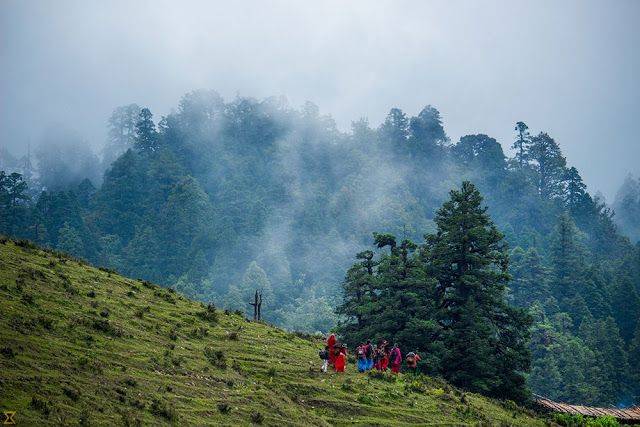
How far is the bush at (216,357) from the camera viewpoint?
2938 cm

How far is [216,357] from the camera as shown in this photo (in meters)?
30.2

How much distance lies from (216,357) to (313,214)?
11957 cm

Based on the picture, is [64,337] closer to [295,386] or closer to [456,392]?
[295,386]

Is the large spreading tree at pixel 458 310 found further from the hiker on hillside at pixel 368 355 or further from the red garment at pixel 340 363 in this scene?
the red garment at pixel 340 363

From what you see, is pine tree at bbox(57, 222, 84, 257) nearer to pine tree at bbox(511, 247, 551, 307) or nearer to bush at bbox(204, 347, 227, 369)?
pine tree at bbox(511, 247, 551, 307)

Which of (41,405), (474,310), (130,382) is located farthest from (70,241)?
(41,405)

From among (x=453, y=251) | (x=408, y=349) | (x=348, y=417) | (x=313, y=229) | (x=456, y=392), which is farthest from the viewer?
(x=313, y=229)

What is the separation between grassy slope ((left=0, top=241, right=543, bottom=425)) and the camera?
21.6 metres

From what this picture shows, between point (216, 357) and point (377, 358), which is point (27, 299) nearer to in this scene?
point (216, 357)

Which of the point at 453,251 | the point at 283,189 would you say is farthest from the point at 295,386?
the point at 283,189

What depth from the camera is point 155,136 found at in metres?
166

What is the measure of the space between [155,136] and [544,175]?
9142 cm

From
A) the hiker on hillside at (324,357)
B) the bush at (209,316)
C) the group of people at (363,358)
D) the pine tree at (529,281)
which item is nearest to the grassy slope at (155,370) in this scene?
the bush at (209,316)

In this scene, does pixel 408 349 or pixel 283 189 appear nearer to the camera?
pixel 408 349
